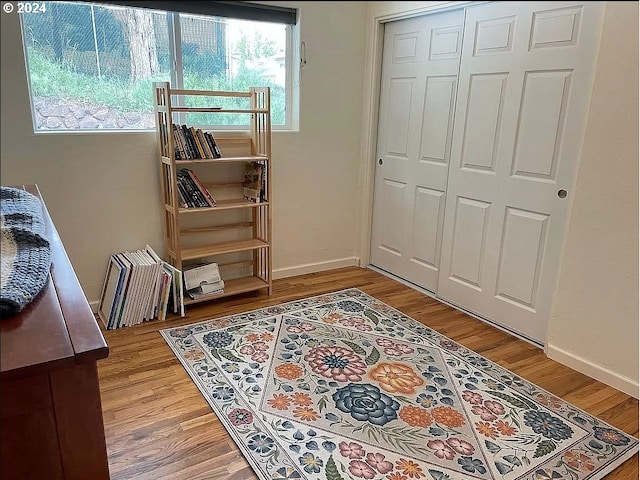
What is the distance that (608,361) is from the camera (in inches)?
78.4

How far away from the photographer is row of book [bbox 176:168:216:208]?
2.50 meters

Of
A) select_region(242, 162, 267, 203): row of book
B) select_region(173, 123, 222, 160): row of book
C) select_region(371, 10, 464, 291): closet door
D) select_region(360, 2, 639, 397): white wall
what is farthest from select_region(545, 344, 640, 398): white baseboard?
select_region(173, 123, 222, 160): row of book

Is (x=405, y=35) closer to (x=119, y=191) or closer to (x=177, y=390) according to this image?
(x=119, y=191)

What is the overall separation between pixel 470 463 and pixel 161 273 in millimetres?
→ 1709

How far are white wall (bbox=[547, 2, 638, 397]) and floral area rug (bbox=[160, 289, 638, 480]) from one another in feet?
1.05

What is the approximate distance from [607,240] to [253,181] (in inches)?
71.4

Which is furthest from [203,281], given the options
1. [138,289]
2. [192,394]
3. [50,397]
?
[50,397]

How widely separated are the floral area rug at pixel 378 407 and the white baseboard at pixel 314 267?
0.68 m

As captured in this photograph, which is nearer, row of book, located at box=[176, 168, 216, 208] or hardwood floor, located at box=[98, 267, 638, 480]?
hardwood floor, located at box=[98, 267, 638, 480]

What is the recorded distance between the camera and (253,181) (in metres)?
2.75

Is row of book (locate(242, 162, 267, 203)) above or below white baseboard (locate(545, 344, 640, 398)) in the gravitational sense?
above

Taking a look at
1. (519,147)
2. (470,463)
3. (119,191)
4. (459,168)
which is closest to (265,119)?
(119,191)

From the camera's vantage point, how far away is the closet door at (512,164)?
2065 mm

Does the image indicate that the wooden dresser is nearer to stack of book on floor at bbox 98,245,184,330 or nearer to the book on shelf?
stack of book on floor at bbox 98,245,184,330
